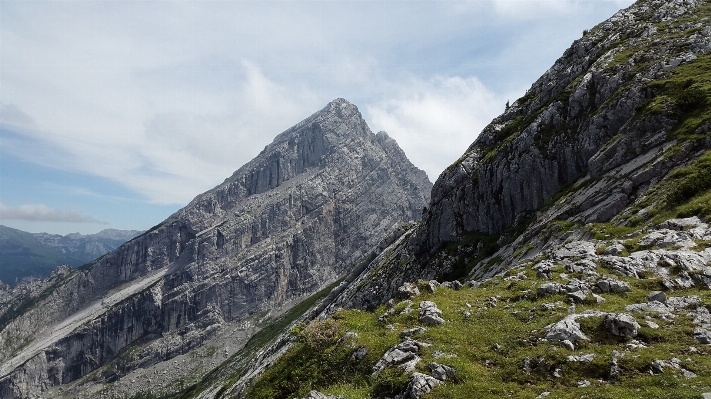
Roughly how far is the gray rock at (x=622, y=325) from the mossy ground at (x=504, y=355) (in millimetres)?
324

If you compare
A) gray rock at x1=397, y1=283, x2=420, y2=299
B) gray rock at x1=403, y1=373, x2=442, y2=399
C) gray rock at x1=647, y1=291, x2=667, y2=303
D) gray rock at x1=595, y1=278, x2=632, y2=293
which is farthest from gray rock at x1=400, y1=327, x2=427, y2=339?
gray rock at x1=647, y1=291, x2=667, y2=303

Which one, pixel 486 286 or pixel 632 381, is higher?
pixel 486 286

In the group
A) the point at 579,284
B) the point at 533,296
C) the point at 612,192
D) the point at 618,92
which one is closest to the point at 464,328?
the point at 533,296

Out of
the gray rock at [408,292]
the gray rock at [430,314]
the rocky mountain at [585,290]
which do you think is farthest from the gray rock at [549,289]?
the gray rock at [408,292]

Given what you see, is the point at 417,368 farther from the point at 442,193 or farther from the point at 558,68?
the point at 558,68

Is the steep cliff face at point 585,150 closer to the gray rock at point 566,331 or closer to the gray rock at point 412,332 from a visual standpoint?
the gray rock at point 566,331

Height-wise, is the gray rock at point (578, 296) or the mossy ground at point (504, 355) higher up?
the gray rock at point (578, 296)

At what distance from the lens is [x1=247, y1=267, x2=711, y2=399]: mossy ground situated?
14031 millimetres

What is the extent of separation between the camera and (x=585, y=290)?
2283cm

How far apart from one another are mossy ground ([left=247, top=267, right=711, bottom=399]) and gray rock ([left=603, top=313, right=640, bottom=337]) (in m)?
0.32

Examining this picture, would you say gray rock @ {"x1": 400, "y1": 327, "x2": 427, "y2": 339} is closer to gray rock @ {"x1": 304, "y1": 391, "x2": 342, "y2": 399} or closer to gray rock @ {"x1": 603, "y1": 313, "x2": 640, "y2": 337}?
gray rock @ {"x1": 304, "y1": 391, "x2": 342, "y2": 399}

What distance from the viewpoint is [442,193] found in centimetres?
10631

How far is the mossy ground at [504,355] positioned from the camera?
14.0m

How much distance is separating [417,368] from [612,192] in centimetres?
4552
